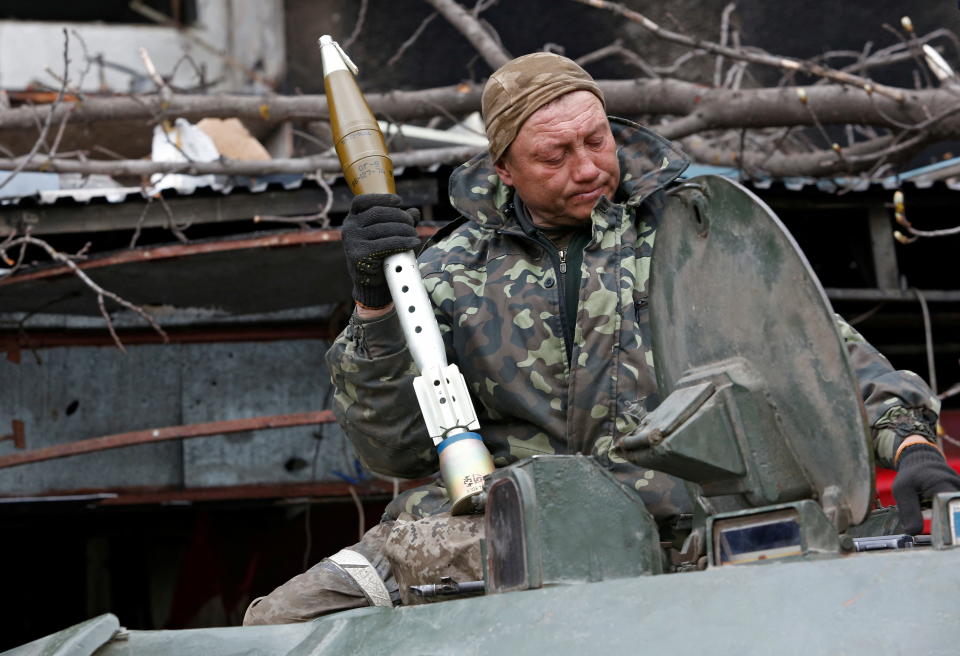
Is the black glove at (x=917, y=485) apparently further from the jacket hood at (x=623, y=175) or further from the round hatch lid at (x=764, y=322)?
the jacket hood at (x=623, y=175)

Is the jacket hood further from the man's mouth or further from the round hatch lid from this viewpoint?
the round hatch lid

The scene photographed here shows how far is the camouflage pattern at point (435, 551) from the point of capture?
2.56m

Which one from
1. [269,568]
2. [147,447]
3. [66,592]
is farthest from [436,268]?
[66,592]

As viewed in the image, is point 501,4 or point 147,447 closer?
point 147,447

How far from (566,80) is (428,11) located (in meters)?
7.89

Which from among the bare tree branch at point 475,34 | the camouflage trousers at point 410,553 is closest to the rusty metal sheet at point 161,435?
the bare tree branch at point 475,34

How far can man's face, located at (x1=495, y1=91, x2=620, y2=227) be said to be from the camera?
3176 mm

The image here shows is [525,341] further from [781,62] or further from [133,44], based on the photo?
[133,44]

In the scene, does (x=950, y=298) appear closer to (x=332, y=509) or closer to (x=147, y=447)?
(x=332, y=509)

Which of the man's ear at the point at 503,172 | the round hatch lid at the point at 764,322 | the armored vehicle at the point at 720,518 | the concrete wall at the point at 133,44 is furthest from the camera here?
the concrete wall at the point at 133,44

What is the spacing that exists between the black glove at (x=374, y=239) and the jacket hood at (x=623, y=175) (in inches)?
11.4

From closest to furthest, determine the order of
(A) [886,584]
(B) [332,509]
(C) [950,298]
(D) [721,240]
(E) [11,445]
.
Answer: (A) [886,584]
(D) [721,240]
(C) [950,298]
(E) [11,445]
(B) [332,509]

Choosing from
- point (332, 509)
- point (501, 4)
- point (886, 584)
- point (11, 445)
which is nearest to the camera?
point (886, 584)

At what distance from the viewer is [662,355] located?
2295mm
